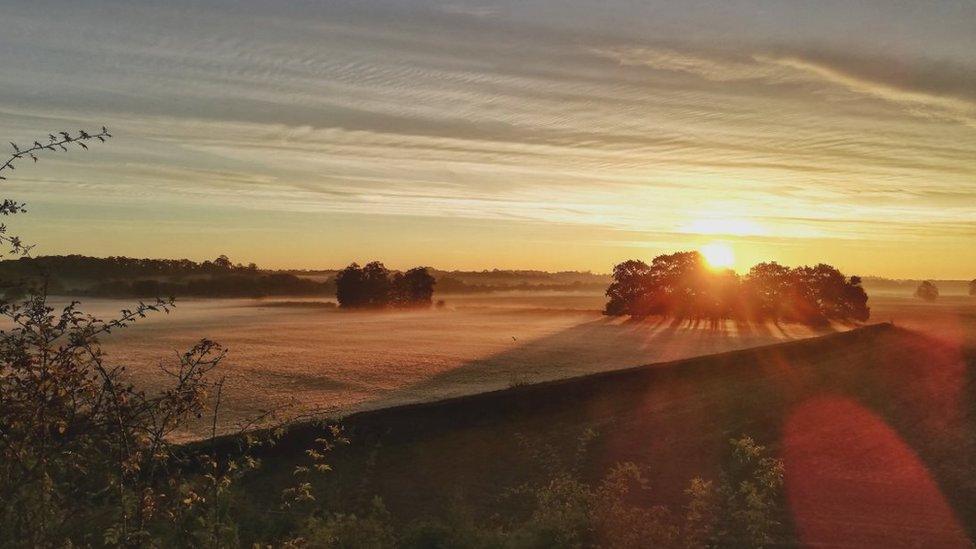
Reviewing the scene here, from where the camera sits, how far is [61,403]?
7.06 metres

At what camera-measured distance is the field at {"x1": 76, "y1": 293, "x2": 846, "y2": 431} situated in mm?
29078

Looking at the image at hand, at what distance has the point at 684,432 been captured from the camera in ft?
74.2

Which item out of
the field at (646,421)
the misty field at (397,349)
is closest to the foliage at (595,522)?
the field at (646,421)

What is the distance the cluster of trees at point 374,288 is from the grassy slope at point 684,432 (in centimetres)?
6093

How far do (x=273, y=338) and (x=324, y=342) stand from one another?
4967mm

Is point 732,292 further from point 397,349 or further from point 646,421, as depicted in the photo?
point 646,421

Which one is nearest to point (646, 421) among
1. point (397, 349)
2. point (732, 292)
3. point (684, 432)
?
point (684, 432)

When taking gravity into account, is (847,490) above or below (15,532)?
below

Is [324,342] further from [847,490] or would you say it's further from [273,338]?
[847,490]

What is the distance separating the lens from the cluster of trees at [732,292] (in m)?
72.6

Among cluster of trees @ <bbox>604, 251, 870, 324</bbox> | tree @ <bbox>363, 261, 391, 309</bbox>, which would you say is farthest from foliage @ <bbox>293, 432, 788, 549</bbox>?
tree @ <bbox>363, 261, 391, 309</bbox>

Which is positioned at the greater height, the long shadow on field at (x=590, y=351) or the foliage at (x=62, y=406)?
the foliage at (x=62, y=406)

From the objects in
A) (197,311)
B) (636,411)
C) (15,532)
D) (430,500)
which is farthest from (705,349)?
(197,311)

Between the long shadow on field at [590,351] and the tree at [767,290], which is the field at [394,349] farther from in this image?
the tree at [767,290]
